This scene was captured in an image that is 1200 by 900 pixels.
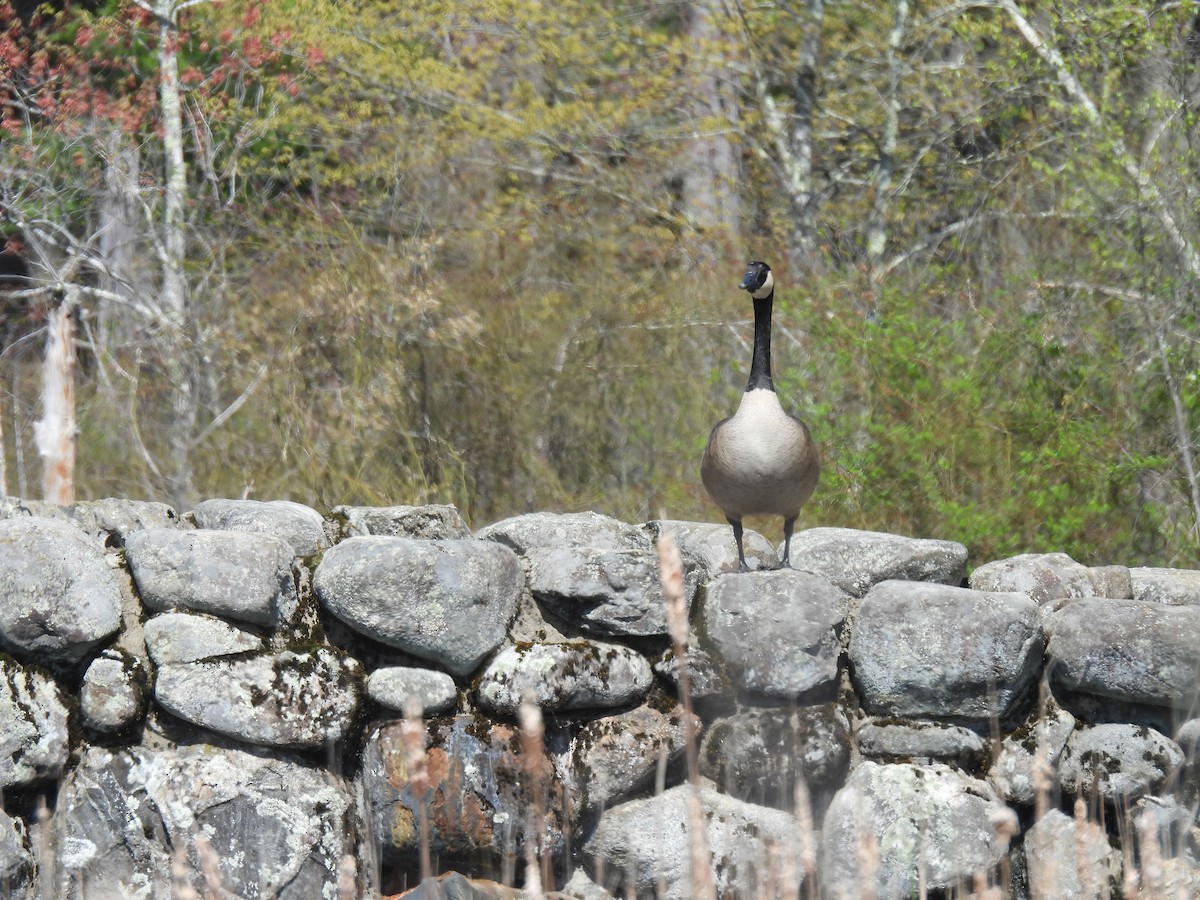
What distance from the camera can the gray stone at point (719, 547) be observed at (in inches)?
182

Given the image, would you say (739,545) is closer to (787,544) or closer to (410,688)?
(787,544)

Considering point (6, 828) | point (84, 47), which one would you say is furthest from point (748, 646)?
point (84, 47)

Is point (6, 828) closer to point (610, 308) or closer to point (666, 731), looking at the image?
point (666, 731)

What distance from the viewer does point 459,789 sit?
3.76 m

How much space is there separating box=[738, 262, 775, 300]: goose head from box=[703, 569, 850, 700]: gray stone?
1337mm

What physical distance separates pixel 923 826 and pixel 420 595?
62.0 inches

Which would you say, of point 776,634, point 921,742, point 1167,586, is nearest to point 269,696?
point 776,634

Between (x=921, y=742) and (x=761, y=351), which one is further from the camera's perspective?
(x=761, y=351)

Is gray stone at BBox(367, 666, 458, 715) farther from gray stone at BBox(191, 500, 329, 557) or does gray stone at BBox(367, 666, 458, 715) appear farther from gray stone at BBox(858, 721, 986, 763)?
gray stone at BBox(858, 721, 986, 763)

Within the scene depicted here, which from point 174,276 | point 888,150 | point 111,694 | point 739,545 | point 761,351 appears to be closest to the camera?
point 111,694

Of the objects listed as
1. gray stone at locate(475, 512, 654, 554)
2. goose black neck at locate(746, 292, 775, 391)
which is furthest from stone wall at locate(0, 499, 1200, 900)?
goose black neck at locate(746, 292, 775, 391)

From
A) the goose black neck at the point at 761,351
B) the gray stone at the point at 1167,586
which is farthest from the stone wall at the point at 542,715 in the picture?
the goose black neck at the point at 761,351

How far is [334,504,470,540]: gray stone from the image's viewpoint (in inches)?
173

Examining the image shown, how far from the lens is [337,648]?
12.6 ft
